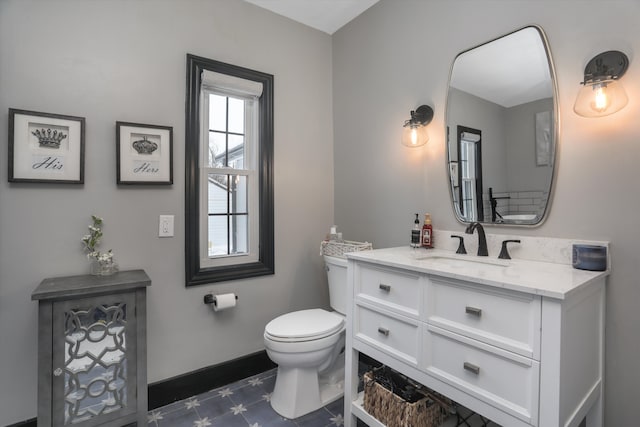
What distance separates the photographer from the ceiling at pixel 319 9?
7.38ft

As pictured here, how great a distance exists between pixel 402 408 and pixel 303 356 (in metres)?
0.57

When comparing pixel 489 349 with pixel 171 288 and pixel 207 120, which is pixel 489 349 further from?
pixel 207 120

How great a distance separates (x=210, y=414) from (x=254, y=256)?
98 centimetres

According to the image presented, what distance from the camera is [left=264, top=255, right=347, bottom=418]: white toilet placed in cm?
175

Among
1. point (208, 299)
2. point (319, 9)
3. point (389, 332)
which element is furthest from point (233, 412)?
point (319, 9)

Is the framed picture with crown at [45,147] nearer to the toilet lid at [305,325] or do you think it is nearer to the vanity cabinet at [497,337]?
the toilet lid at [305,325]

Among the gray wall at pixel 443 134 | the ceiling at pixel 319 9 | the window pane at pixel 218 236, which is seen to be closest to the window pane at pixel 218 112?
the window pane at pixel 218 236

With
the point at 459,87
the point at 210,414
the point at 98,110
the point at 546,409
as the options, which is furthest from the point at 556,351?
the point at 98,110

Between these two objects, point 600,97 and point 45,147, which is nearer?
point 600,97

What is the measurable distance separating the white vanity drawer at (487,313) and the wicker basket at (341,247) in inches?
31.0

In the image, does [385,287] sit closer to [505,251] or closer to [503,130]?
[505,251]

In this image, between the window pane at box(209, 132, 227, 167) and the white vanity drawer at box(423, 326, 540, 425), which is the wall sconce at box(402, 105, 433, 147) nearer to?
the white vanity drawer at box(423, 326, 540, 425)

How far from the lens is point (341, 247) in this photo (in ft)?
7.13

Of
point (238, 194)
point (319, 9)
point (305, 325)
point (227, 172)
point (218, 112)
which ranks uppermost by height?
point (319, 9)
